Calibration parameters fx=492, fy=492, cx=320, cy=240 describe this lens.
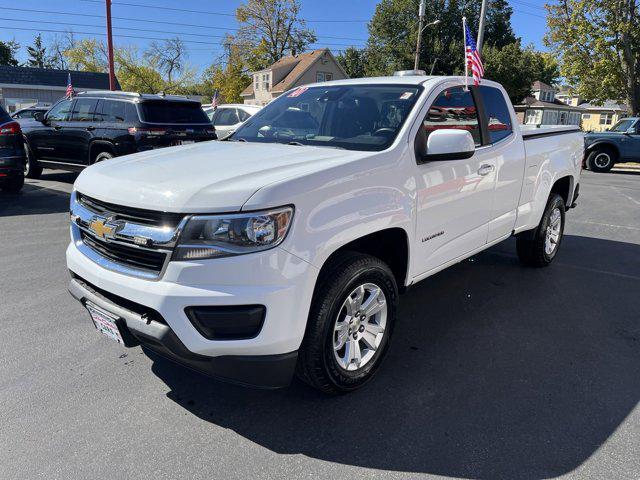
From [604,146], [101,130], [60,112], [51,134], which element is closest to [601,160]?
[604,146]

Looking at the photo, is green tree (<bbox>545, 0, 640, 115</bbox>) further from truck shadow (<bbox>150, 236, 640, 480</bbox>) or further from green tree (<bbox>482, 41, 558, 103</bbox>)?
truck shadow (<bbox>150, 236, 640, 480</bbox>)

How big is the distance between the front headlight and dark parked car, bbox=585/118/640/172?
17.8 meters

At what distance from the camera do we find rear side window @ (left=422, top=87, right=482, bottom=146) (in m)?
3.45

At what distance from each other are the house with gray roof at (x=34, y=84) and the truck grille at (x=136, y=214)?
38503 millimetres

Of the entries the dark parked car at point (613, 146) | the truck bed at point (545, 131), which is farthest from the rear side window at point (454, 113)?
the dark parked car at point (613, 146)

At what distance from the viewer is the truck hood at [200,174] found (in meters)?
2.30

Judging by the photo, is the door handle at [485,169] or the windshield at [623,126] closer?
the door handle at [485,169]

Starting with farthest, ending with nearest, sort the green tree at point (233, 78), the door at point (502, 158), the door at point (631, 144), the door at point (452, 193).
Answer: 1. the green tree at point (233, 78)
2. the door at point (631, 144)
3. the door at point (502, 158)
4. the door at point (452, 193)

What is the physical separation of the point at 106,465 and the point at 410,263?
2039 millimetres

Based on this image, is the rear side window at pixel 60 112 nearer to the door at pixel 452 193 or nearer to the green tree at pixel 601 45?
the door at pixel 452 193

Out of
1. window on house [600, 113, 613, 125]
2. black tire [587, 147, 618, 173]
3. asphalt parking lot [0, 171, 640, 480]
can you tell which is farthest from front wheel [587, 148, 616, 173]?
window on house [600, 113, 613, 125]

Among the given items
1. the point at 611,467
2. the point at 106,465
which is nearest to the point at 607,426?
the point at 611,467

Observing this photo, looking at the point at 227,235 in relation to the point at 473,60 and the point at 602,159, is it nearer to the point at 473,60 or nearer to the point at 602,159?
the point at 473,60

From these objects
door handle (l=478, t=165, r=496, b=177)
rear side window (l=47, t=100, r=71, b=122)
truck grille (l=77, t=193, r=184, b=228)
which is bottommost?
truck grille (l=77, t=193, r=184, b=228)
